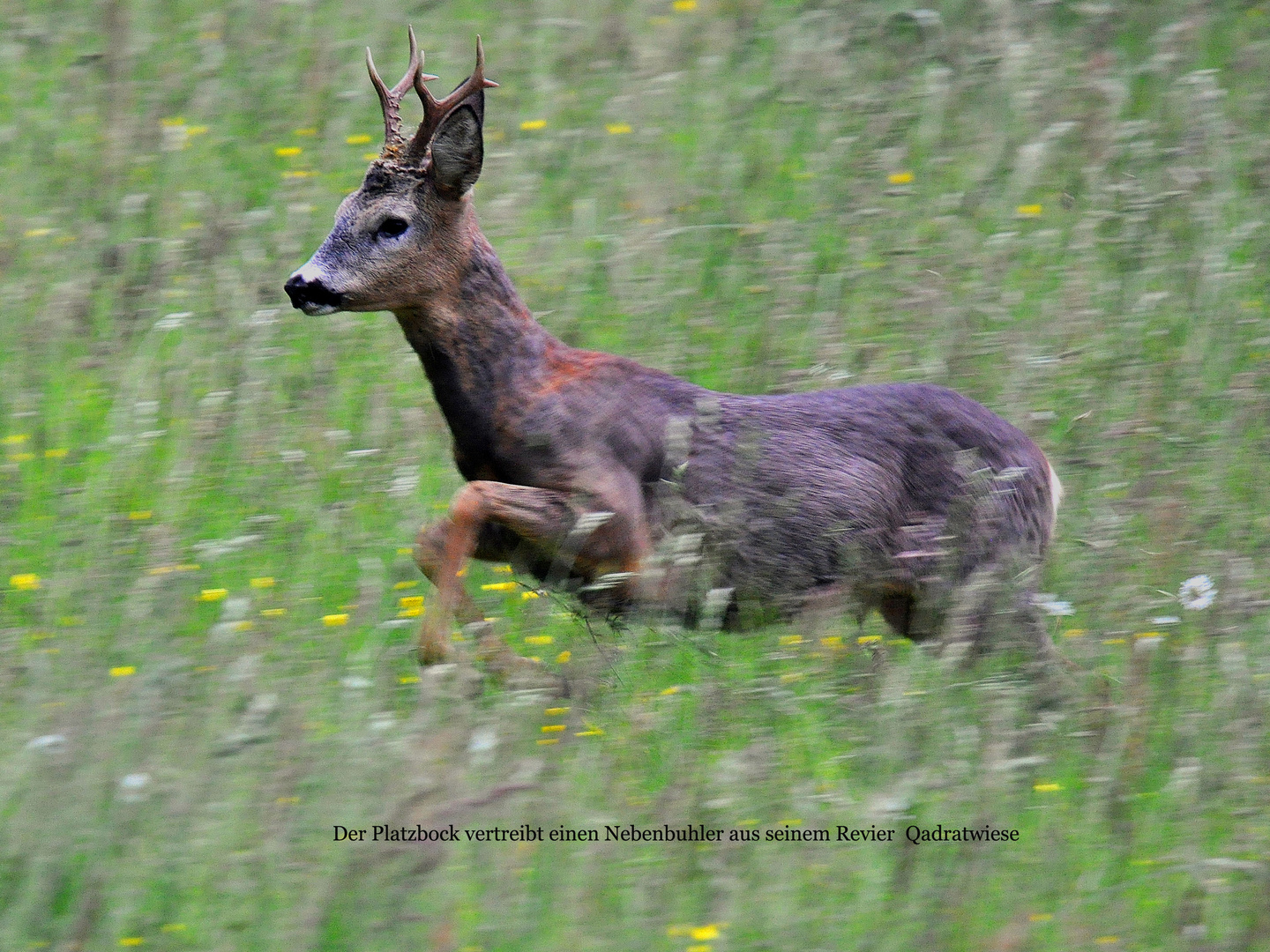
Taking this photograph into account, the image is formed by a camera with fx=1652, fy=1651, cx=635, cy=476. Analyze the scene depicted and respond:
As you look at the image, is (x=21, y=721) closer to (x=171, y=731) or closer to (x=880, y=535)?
(x=171, y=731)

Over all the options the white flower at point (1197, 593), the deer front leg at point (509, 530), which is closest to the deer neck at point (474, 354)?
Result: the deer front leg at point (509, 530)

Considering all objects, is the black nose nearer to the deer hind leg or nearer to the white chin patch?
the white chin patch

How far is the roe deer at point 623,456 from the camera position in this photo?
16.6 ft

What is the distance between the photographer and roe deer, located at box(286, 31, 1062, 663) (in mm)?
5059

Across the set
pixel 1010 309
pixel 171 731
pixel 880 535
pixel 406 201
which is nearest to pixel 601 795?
pixel 171 731

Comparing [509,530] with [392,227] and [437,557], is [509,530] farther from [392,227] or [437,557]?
[392,227]

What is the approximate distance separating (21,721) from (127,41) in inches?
236

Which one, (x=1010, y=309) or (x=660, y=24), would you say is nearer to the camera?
(x=1010, y=309)

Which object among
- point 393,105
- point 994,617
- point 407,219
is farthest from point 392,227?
point 994,617

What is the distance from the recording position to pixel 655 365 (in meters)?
7.05

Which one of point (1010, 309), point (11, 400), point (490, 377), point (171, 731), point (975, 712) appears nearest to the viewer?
point (171, 731)

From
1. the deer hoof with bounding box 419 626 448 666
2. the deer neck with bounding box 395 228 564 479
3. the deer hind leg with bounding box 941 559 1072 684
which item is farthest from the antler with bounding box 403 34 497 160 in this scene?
the deer hind leg with bounding box 941 559 1072 684

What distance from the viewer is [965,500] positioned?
5492 millimetres

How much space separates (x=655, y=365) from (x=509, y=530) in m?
2.18
